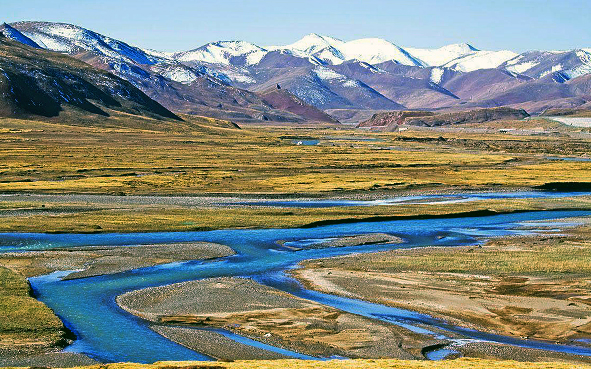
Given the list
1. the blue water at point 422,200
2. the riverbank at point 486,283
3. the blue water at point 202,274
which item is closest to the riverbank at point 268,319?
the blue water at point 202,274

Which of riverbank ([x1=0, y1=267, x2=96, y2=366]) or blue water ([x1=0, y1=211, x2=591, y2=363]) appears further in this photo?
blue water ([x1=0, y1=211, x2=591, y2=363])

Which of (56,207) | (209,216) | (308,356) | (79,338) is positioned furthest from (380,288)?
(56,207)

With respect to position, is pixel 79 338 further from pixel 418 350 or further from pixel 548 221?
pixel 548 221

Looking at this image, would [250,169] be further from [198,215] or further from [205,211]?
[198,215]

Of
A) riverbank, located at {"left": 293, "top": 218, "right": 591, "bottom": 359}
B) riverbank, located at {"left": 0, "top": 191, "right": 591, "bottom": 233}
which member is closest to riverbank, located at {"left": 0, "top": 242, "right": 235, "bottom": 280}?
riverbank, located at {"left": 0, "top": 191, "right": 591, "bottom": 233}

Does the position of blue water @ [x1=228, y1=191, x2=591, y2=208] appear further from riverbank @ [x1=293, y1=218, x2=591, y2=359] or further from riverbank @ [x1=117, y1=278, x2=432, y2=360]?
riverbank @ [x1=117, y1=278, x2=432, y2=360]

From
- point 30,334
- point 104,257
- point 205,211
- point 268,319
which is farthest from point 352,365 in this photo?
point 205,211

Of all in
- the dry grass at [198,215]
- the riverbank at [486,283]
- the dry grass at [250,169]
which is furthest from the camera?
the dry grass at [250,169]

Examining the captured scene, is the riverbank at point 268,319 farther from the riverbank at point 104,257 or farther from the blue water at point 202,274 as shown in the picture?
the riverbank at point 104,257

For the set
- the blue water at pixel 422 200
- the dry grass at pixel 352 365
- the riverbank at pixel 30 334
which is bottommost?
the riverbank at pixel 30 334
